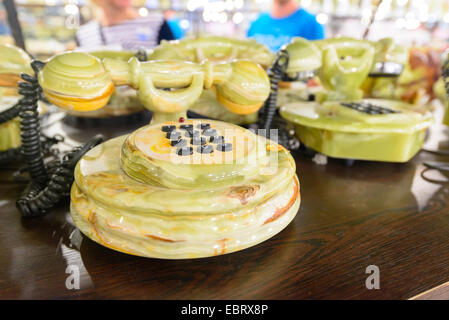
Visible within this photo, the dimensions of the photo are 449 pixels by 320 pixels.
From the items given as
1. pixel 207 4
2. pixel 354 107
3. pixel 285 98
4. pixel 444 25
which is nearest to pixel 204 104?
pixel 285 98

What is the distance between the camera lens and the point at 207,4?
2.62 metres

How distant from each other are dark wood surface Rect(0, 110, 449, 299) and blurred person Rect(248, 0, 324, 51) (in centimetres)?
123

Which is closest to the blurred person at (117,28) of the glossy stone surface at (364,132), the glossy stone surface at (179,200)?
the glossy stone surface at (364,132)

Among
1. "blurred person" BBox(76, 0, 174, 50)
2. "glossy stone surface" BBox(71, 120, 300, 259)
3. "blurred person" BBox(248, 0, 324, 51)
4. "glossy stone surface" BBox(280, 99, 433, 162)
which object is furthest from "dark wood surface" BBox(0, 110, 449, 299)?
"blurred person" BBox(248, 0, 324, 51)

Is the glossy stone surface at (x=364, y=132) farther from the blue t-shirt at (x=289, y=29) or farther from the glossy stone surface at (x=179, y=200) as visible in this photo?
the blue t-shirt at (x=289, y=29)

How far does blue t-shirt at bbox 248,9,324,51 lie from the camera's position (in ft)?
5.37

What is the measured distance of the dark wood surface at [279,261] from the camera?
370 mm

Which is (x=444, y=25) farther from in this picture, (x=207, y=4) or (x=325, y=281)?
(x=325, y=281)

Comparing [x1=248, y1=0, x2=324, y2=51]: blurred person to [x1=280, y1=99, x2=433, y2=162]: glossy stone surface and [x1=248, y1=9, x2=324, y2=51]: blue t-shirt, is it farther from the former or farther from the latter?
[x1=280, y1=99, x2=433, y2=162]: glossy stone surface

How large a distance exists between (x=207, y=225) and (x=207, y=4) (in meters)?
2.65

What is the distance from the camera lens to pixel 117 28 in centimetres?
153

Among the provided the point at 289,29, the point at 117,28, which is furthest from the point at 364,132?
the point at 117,28

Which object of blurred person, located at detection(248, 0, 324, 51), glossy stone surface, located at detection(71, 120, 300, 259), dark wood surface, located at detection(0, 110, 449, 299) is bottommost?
dark wood surface, located at detection(0, 110, 449, 299)

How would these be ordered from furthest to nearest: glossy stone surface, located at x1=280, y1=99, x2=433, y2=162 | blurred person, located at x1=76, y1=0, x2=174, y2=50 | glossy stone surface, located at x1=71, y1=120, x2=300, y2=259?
1. blurred person, located at x1=76, y1=0, x2=174, y2=50
2. glossy stone surface, located at x1=280, y1=99, x2=433, y2=162
3. glossy stone surface, located at x1=71, y1=120, x2=300, y2=259
